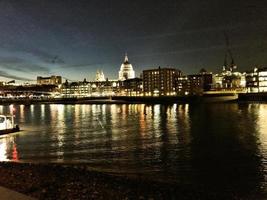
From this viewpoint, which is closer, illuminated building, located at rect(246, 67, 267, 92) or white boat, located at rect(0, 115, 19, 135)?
white boat, located at rect(0, 115, 19, 135)

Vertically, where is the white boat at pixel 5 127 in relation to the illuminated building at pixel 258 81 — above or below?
below

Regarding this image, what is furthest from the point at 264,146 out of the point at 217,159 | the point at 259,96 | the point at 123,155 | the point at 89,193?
the point at 259,96

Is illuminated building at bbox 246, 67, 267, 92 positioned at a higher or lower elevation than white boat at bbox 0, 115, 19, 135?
higher

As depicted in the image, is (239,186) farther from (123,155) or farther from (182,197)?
(123,155)

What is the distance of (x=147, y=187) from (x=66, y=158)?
12234mm

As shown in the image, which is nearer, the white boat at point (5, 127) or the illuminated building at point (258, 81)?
the white boat at point (5, 127)

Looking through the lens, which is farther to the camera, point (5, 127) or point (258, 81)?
point (258, 81)

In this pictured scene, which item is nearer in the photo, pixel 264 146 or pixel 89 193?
pixel 89 193

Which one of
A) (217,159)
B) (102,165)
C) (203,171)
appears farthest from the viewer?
(217,159)

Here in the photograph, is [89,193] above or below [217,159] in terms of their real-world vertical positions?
above

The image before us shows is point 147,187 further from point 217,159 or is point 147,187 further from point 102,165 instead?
point 217,159

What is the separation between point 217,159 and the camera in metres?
23.7

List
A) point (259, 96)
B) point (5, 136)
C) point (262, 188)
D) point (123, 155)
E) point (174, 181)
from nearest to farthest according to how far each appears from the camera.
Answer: point (262, 188), point (174, 181), point (123, 155), point (5, 136), point (259, 96)

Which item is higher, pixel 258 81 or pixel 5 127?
pixel 258 81
